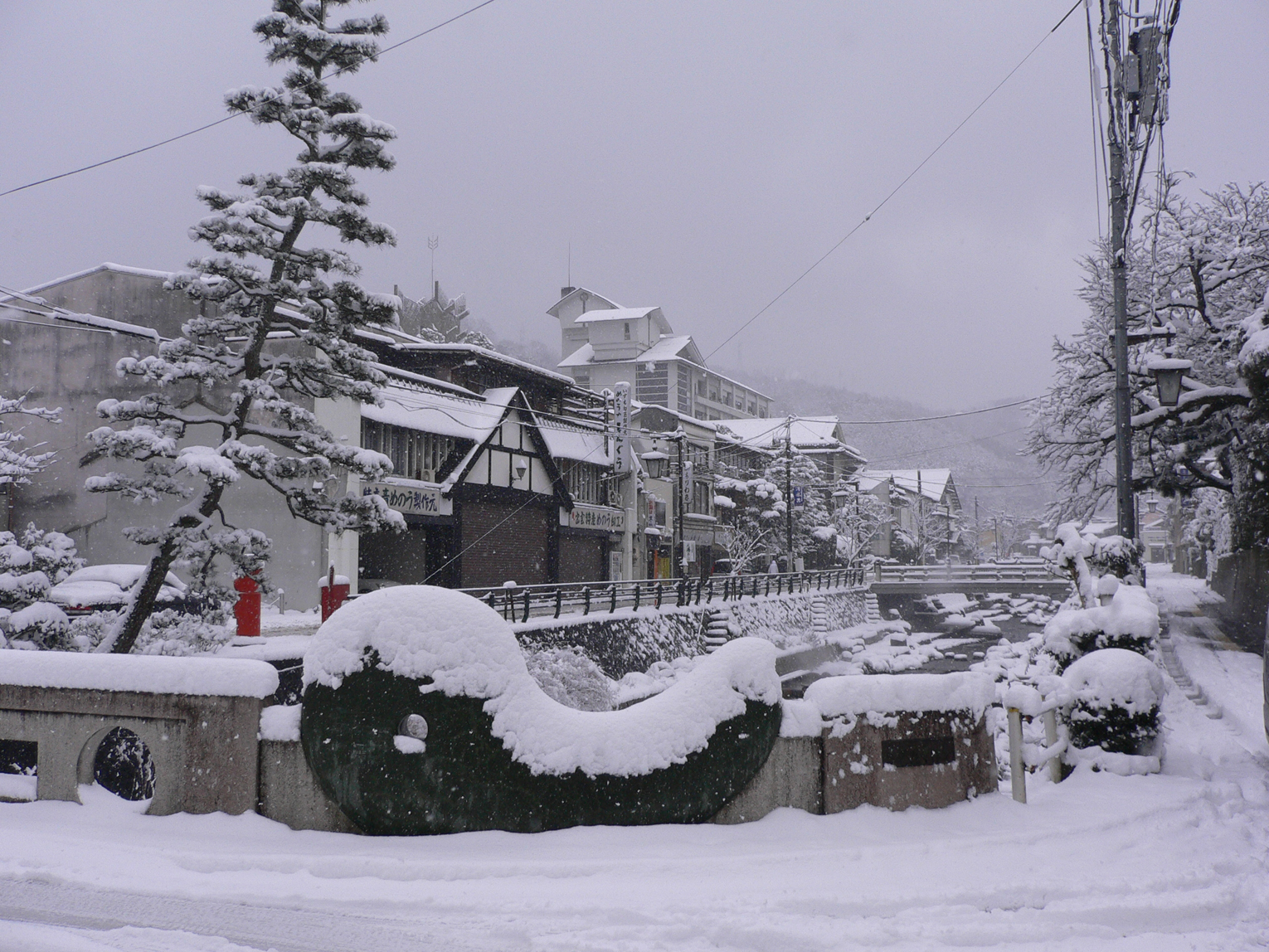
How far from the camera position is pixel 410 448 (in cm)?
2462

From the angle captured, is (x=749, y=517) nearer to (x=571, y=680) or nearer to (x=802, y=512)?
(x=802, y=512)

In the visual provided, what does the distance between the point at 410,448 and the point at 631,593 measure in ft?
29.5

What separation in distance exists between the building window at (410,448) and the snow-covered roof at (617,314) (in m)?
39.6

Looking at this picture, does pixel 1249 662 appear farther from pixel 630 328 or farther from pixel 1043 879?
pixel 630 328

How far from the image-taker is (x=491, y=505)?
28.1 meters

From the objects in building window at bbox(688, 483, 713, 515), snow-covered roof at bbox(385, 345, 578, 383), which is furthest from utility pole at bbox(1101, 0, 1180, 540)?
building window at bbox(688, 483, 713, 515)

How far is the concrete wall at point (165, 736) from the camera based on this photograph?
226 inches

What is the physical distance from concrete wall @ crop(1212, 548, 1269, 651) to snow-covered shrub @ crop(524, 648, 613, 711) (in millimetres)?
12711

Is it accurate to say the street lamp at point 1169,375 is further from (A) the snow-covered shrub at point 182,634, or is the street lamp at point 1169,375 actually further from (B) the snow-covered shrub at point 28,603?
(B) the snow-covered shrub at point 28,603

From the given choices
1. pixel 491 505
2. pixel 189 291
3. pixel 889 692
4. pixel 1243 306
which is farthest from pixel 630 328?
pixel 889 692

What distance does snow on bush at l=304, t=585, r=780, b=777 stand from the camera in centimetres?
562

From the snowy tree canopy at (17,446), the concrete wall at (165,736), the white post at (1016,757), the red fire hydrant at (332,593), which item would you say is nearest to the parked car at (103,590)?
the red fire hydrant at (332,593)

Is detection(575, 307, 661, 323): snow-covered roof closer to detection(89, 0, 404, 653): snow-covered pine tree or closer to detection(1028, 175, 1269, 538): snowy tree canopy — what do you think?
detection(1028, 175, 1269, 538): snowy tree canopy

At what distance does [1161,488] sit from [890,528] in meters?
48.2
